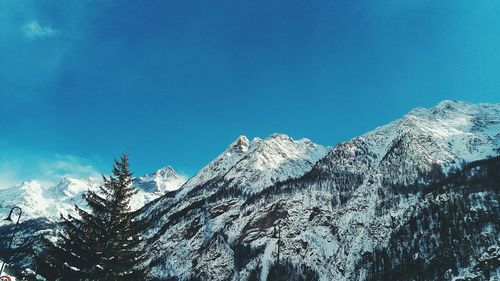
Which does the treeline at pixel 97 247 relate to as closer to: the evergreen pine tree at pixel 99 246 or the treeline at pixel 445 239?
the evergreen pine tree at pixel 99 246

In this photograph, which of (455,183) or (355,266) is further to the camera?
(455,183)

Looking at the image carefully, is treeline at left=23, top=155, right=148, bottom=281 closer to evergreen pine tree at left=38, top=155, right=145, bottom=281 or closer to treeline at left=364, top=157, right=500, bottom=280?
evergreen pine tree at left=38, top=155, right=145, bottom=281

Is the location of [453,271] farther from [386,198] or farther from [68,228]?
[68,228]

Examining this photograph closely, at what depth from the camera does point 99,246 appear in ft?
87.3

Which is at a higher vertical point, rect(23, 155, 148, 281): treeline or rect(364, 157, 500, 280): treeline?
rect(364, 157, 500, 280): treeline

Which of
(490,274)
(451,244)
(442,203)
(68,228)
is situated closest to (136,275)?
(68,228)

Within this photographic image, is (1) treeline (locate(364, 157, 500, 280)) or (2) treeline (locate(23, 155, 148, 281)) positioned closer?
(2) treeline (locate(23, 155, 148, 281))

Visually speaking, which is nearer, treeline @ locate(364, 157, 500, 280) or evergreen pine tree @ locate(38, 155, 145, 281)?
evergreen pine tree @ locate(38, 155, 145, 281)

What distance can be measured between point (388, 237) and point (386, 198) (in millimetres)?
28422

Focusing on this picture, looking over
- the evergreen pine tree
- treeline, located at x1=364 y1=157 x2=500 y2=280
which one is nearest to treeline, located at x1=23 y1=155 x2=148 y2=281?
the evergreen pine tree

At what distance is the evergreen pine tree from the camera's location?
25.9 m

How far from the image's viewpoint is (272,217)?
194 meters

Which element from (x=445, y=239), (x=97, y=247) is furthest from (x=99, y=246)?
(x=445, y=239)

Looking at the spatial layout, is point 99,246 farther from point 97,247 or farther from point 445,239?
point 445,239
